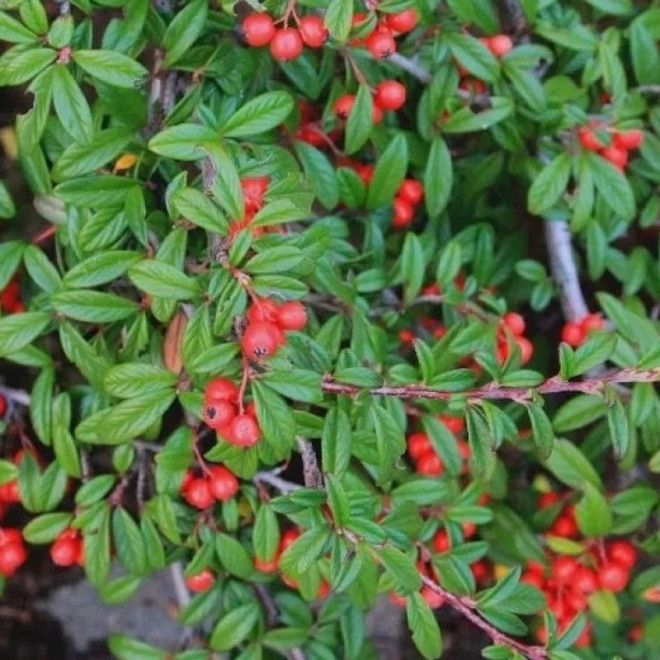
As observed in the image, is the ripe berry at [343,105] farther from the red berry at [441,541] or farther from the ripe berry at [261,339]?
the red berry at [441,541]

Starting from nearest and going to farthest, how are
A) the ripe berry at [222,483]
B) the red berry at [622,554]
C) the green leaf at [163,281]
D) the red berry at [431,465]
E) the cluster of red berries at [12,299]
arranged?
the green leaf at [163,281] < the ripe berry at [222,483] < the cluster of red berries at [12,299] < the red berry at [431,465] < the red berry at [622,554]

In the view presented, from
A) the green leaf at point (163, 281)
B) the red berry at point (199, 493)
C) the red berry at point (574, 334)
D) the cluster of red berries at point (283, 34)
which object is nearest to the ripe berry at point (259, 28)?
the cluster of red berries at point (283, 34)

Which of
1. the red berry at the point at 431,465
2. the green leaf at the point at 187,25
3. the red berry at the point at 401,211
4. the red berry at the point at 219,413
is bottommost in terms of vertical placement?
the red berry at the point at 431,465

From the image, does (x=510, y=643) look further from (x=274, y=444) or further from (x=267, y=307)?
(x=267, y=307)

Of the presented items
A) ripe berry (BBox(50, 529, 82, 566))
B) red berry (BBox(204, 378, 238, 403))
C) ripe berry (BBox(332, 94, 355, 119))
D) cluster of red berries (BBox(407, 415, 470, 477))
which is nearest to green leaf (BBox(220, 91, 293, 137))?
ripe berry (BBox(332, 94, 355, 119))

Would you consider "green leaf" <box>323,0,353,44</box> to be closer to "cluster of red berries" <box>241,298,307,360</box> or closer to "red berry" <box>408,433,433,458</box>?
"cluster of red berries" <box>241,298,307,360</box>
